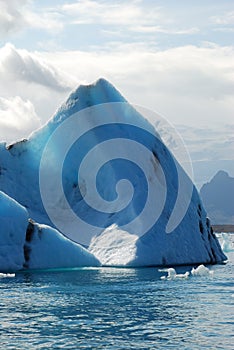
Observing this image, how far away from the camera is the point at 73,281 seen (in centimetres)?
2700

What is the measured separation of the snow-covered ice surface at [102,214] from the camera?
31547 mm

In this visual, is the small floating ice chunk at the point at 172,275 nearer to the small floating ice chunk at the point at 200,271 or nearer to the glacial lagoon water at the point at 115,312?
the glacial lagoon water at the point at 115,312

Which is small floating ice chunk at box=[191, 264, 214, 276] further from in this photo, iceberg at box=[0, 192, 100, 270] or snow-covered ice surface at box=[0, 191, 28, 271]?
snow-covered ice surface at box=[0, 191, 28, 271]

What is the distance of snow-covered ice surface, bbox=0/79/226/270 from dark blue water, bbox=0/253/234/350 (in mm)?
2882

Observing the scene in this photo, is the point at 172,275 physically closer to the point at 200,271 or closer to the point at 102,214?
the point at 200,271

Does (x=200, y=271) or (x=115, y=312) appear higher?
(x=200, y=271)

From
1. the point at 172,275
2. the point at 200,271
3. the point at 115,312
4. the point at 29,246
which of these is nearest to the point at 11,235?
the point at 29,246

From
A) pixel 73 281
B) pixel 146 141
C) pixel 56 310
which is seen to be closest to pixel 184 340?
pixel 56 310

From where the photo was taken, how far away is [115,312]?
63.3 ft

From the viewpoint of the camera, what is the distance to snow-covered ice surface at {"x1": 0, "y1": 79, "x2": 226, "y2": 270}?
3155cm

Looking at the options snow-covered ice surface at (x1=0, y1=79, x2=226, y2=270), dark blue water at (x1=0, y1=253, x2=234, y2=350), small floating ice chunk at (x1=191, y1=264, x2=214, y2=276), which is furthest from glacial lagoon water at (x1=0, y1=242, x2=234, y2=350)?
snow-covered ice surface at (x1=0, y1=79, x2=226, y2=270)

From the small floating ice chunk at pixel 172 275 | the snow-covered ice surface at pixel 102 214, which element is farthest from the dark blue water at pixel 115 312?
the snow-covered ice surface at pixel 102 214

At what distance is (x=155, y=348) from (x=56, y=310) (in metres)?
5.52

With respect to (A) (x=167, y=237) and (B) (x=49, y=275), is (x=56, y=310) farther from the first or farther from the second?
(A) (x=167, y=237)
